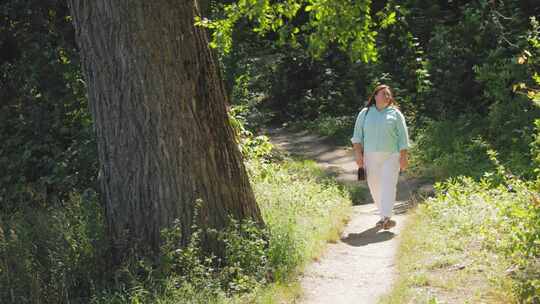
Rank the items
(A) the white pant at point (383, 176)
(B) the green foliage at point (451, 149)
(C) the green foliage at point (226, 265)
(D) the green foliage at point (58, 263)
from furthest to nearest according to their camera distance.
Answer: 1. (B) the green foliage at point (451, 149)
2. (A) the white pant at point (383, 176)
3. (D) the green foliage at point (58, 263)
4. (C) the green foliage at point (226, 265)

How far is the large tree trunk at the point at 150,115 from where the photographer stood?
650cm

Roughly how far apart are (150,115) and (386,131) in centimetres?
389

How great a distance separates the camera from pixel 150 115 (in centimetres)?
653

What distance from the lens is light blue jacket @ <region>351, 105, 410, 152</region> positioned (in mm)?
9359

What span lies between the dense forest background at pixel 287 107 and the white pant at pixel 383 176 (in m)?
1.64

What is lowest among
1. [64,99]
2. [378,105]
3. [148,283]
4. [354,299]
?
[354,299]

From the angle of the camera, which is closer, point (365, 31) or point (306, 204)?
point (365, 31)

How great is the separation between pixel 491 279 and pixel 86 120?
24.7 feet

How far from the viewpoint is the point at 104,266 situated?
662 cm

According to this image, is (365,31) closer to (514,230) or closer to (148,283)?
(514,230)

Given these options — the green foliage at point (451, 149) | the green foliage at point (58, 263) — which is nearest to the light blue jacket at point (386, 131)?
the green foliage at point (451, 149)

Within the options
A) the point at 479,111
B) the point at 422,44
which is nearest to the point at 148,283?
the point at 479,111

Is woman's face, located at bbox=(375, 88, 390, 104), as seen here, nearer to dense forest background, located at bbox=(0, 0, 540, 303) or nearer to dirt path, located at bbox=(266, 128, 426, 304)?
dense forest background, located at bbox=(0, 0, 540, 303)

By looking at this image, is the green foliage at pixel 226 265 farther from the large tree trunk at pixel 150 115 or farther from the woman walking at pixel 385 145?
the woman walking at pixel 385 145
